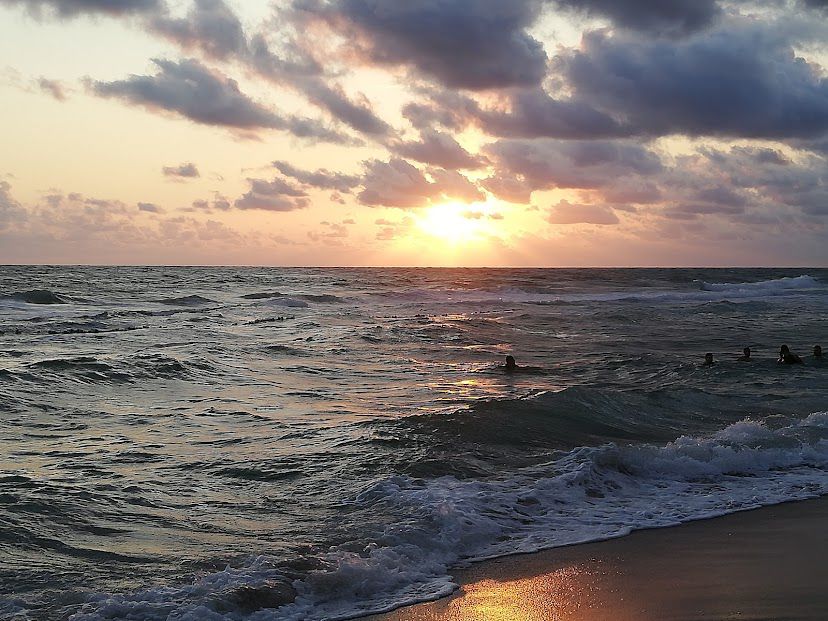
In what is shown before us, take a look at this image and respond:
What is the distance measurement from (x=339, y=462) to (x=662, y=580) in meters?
4.54

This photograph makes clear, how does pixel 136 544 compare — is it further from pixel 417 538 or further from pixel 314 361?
pixel 314 361

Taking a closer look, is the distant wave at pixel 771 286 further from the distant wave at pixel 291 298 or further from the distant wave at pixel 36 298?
the distant wave at pixel 36 298

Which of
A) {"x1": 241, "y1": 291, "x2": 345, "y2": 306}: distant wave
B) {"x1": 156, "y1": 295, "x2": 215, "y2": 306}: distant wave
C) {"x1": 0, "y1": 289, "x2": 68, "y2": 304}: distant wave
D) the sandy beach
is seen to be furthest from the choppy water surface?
{"x1": 241, "y1": 291, "x2": 345, "y2": 306}: distant wave

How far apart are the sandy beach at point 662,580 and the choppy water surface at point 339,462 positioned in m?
0.36

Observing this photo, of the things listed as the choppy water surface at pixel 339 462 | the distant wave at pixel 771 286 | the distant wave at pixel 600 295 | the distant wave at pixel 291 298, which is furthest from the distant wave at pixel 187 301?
the distant wave at pixel 771 286

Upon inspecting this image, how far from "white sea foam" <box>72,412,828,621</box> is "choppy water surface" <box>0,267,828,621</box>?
3cm

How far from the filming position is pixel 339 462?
9.66m

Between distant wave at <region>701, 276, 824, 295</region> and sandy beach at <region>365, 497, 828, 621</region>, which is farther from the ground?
distant wave at <region>701, 276, 824, 295</region>

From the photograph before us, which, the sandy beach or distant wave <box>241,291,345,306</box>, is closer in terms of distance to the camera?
the sandy beach

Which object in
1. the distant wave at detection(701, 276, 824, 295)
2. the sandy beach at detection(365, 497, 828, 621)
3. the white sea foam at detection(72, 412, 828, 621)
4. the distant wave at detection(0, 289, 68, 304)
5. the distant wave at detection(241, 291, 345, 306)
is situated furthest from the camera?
the distant wave at detection(701, 276, 824, 295)

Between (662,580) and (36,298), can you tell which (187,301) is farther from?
(662,580)

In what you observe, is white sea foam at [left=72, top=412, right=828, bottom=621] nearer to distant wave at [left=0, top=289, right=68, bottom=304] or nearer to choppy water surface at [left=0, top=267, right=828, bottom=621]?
choppy water surface at [left=0, top=267, right=828, bottom=621]

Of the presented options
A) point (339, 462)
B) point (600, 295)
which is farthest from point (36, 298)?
point (600, 295)

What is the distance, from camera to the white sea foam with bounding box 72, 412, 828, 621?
571cm
